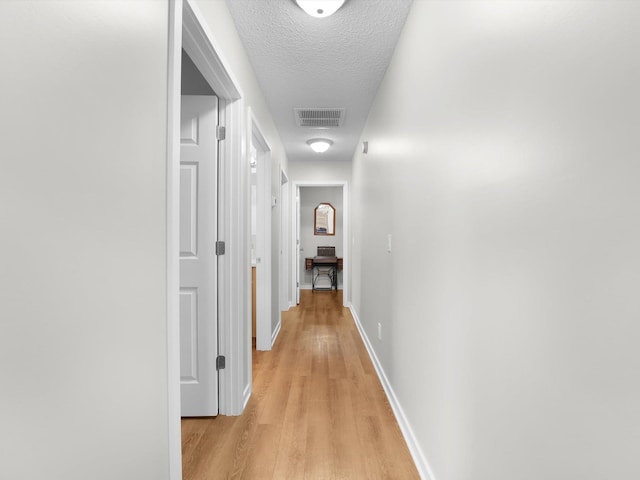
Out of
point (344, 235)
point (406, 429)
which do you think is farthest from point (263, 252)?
point (344, 235)

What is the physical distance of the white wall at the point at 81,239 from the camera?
61 centimetres

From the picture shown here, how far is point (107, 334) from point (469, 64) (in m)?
1.34

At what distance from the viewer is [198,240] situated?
2.12 m

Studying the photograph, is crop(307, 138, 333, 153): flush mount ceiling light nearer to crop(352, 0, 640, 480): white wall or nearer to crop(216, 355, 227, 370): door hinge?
crop(352, 0, 640, 480): white wall

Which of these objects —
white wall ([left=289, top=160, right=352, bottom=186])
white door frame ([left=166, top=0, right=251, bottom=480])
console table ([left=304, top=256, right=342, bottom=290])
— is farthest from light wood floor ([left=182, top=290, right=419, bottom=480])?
console table ([left=304, top=256, right=342, bottom=290])

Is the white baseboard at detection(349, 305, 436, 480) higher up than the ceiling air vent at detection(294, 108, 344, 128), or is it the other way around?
the ceiling air vent at detection(294, 108, 344, 128)

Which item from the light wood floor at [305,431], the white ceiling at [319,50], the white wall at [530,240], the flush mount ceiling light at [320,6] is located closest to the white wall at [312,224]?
the white ceiling at [319,50]

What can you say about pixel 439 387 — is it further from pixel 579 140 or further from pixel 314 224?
pixel 314 224

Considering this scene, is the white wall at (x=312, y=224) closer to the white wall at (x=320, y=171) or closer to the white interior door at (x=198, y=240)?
the white wall at (x=320, y=171)

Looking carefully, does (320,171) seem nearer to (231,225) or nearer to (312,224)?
(312,224)

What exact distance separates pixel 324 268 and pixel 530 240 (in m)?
6.84

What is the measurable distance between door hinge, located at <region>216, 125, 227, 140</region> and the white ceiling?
602mm

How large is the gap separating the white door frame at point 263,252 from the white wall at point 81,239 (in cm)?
233

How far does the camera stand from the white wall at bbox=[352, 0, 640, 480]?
59cm
